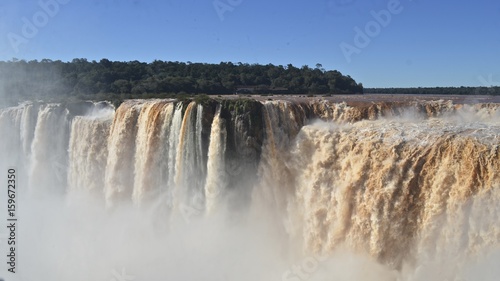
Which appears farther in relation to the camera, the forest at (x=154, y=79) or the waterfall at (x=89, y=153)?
the forest at (x=154, y=79)

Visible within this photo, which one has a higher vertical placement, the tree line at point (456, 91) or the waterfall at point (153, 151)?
the tree line at point (456, 91)

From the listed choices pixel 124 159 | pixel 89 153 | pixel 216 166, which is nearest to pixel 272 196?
pixel 216 166

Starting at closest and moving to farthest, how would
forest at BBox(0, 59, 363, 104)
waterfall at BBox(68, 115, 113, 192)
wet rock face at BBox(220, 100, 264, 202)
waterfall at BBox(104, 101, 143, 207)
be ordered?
1. wet rock face at BBox(220, 100, 264, 202)
2. waterfall at BBox(104, 101, 143, 207)
3. waterfall at BBox(68, 115, 113, 192)
4. forest at BBox(0, 59, 363, 104)

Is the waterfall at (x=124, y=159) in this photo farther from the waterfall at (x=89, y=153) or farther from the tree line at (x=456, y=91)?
the tree line at (x=456, y=91)

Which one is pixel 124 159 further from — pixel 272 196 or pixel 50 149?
pixel 272 196

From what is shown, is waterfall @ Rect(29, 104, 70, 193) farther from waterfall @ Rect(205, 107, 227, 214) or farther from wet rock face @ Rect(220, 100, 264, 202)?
wet rock face @ Rect(220, 100, 264, 202)

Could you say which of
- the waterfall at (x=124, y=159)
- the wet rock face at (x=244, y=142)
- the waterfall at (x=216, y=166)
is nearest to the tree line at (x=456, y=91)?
the wet rock face at (x=244, y=142)

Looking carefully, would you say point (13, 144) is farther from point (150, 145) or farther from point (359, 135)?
point (359, 135)

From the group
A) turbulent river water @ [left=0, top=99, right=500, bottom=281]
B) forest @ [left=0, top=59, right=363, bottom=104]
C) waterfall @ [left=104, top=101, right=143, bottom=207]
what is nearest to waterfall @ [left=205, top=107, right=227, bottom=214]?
turbulent river water @ [left=0, top=99, right=500, bottom=281]
